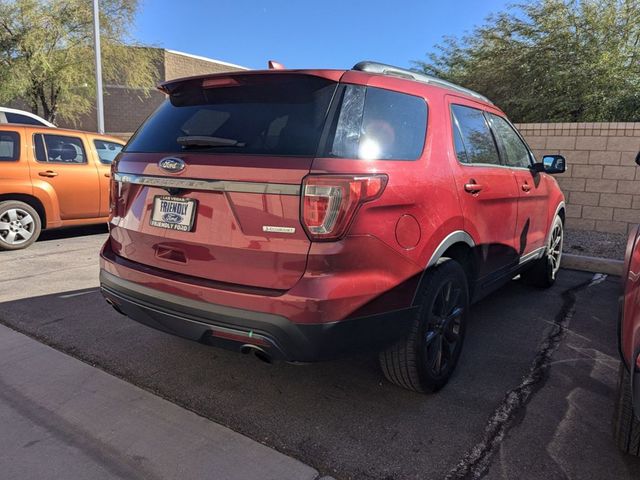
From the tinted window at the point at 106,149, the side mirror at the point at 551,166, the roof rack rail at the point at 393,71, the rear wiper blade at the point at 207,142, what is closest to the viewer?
the rear wiper blade at the point at 207,142

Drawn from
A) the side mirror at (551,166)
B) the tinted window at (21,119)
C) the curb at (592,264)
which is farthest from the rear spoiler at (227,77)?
the tinted window at (21,119)

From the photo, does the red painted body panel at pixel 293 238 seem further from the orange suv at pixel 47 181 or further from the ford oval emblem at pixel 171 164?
the orange suv at pixel 47 181

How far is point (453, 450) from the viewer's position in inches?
97.3

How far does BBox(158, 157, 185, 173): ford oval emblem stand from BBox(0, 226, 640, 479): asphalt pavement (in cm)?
135

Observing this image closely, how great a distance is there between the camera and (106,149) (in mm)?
7703

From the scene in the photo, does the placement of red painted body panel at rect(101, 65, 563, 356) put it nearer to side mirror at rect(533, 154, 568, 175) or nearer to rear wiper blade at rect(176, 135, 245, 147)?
A: rear wiper blade at rect(176, 135, 245, 147)

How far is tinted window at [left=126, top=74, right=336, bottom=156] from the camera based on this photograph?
2.39 m

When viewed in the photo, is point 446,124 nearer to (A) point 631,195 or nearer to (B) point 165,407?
(B) point 165,407

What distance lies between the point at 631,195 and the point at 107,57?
57.9 feet

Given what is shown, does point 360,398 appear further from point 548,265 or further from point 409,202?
point 548,265

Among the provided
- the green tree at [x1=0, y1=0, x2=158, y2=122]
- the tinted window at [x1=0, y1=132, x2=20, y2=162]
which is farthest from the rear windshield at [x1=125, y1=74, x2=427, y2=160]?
the green tree at [x1=0, y1=0, x2=158, y2=122]

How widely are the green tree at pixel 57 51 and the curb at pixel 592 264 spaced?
54.6 ft

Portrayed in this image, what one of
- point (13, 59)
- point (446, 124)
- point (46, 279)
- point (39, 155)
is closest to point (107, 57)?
point (13, 59)

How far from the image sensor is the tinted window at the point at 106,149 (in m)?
7.58
